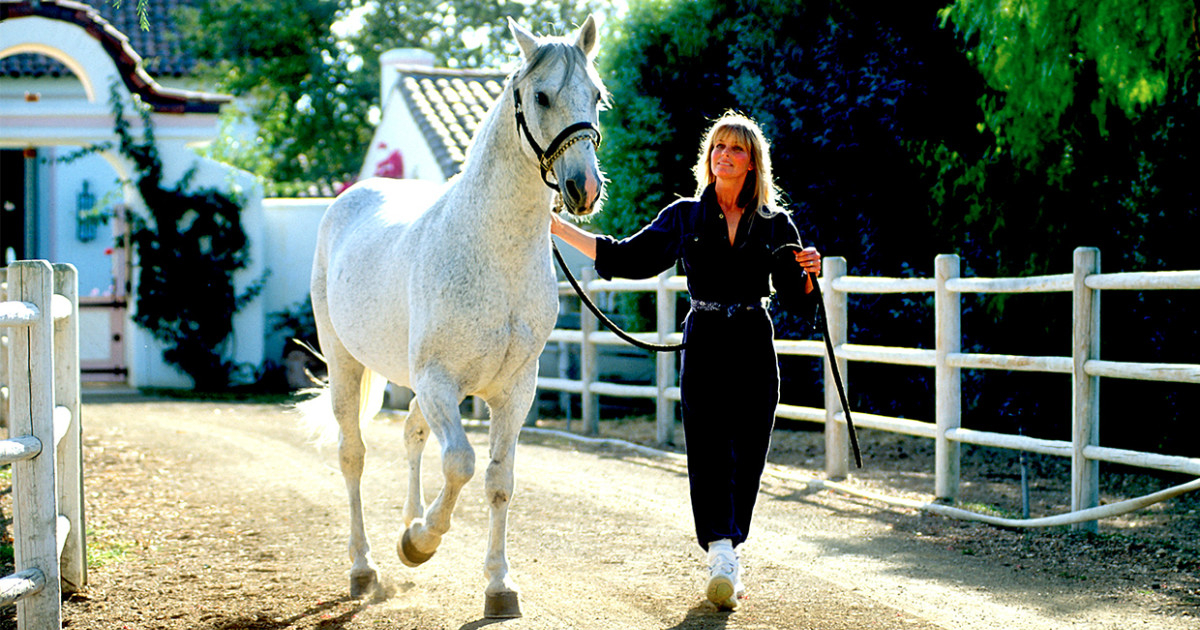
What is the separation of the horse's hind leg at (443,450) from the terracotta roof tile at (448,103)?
12.0 meters

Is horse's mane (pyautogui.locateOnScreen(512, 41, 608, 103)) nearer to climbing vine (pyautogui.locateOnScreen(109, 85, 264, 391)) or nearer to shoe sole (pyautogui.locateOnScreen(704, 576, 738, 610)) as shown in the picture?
shoe sole (pyautogui.locateOnScreen(704, 576, 738, 610))

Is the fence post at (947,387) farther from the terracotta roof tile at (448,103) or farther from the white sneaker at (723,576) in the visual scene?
the terracotta roof tile at (448,103)

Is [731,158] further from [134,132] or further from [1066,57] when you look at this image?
[134,132]

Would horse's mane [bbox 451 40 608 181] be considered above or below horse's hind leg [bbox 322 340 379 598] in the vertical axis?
above

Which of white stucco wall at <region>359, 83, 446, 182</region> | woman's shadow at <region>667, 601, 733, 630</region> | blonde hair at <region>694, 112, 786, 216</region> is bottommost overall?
woman's shadow at <region>667, 601, 733, 630</region>

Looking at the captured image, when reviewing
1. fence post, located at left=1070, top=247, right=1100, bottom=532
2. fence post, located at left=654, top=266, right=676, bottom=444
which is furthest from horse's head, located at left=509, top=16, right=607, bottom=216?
fence post, located at left=654, top=266, right=676, bottom=444

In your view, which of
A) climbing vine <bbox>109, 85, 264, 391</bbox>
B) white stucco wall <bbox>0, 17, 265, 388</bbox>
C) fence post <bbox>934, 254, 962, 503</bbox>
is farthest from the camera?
climbing vine <bbox>109, 85, 264, 391</bbox>

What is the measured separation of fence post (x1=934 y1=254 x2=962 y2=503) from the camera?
7.25 metres

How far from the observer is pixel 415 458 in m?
5.46

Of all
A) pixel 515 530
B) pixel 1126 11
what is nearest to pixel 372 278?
pixel 515 530

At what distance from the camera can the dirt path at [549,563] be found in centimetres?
448

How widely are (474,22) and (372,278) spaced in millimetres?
29916

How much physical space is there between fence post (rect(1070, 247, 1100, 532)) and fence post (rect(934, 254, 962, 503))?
3.40ft

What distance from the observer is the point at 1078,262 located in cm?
625
